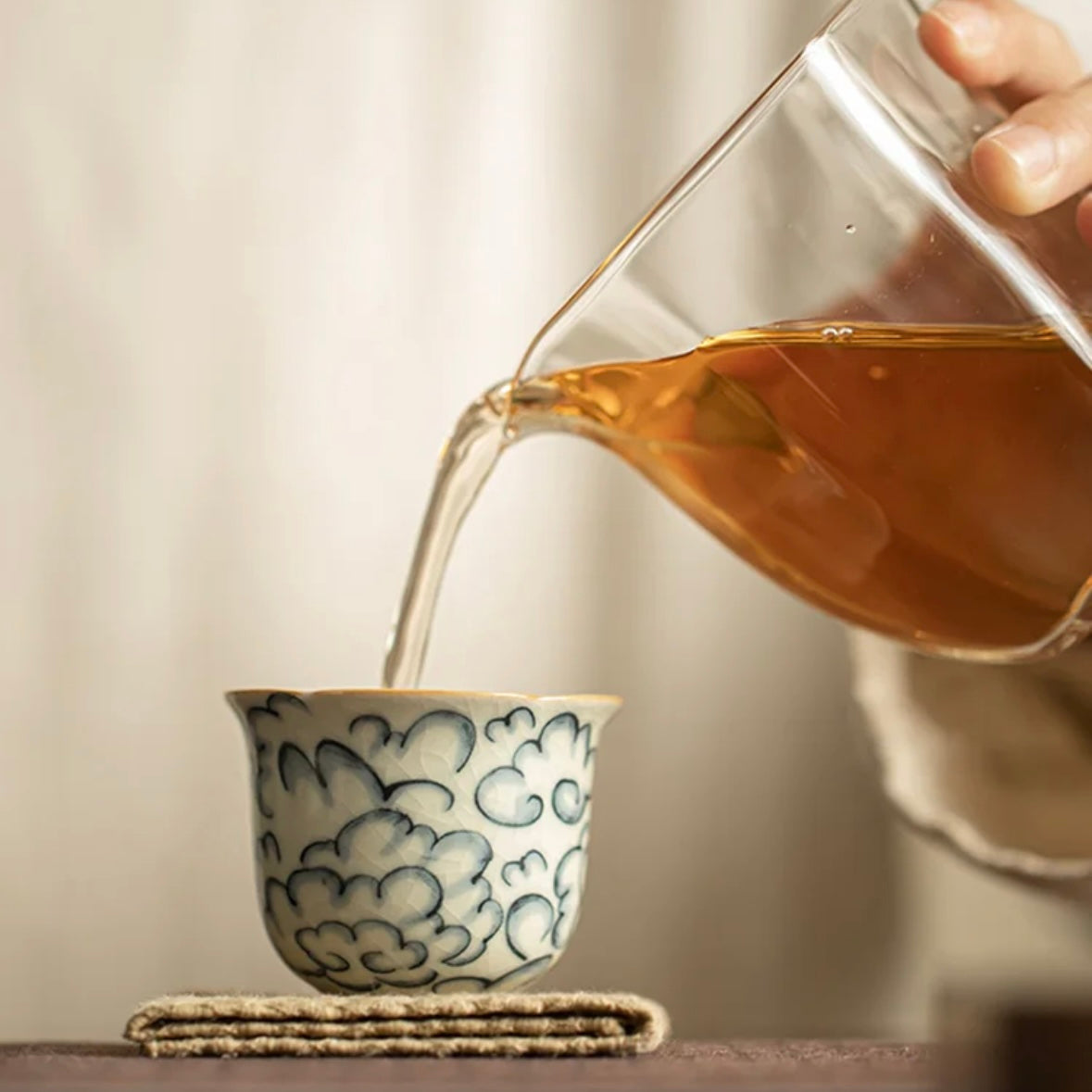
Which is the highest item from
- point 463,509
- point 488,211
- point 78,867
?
point 488,211

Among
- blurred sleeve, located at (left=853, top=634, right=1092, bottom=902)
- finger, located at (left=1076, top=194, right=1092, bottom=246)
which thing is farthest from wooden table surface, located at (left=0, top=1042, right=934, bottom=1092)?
blurred sleeve, located at (left=853, top=634, right=1092, bottom=902)

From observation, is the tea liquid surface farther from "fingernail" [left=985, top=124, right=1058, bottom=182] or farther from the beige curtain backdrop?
the beige curtain backdrop

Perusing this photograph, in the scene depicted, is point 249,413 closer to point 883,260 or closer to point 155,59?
point 155,59

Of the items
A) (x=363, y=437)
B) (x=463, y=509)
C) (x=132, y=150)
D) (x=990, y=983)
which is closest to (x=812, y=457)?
(x=463, y=509)

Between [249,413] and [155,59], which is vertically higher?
[155,59]

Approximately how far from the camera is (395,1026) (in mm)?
518

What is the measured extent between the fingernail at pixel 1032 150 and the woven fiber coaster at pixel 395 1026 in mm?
320

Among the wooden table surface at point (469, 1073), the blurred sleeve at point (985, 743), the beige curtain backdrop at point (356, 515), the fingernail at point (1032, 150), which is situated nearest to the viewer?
the wooden table surface at point (469, 1073)

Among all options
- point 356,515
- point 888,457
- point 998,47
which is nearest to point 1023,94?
point 998,47

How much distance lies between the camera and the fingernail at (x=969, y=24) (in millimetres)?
575

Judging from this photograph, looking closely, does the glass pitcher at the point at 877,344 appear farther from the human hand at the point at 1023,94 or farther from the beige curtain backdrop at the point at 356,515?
the beige curtain backdrop at the point at 356,515

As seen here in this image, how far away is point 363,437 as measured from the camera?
1053 millimetres

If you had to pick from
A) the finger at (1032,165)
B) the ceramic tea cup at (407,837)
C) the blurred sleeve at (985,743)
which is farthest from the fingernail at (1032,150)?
the blurred sleeve at (985,743)

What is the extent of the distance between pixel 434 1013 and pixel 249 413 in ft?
1.94
